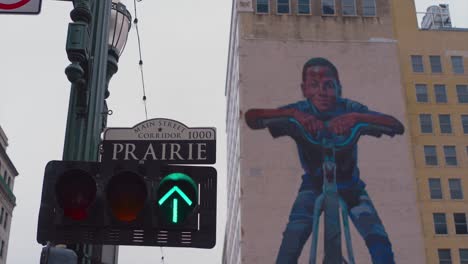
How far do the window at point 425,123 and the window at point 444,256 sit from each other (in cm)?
1354

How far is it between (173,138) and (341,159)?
64660 mm

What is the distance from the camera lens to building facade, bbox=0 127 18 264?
288ft

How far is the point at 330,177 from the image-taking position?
69438 millimetres

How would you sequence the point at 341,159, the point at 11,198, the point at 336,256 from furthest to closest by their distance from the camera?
the point at 11,198 → the point at 341,159 → the point at 336,256

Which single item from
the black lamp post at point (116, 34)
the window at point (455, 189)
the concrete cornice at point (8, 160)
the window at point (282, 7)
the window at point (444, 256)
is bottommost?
the black lamp post at point (116, 34)

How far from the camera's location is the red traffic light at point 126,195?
242 inches

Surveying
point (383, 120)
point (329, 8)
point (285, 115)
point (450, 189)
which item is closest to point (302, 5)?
point (329, 8)

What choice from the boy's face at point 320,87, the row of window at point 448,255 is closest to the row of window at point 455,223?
the row of window at point 448,255

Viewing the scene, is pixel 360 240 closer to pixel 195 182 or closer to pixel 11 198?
pixel 11 198

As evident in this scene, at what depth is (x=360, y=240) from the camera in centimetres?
6675

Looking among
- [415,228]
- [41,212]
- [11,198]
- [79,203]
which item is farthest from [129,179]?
[11,198]

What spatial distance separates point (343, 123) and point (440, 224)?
1431 cm

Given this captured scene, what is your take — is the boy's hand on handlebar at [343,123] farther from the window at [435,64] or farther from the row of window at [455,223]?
the row of window at [455,223]

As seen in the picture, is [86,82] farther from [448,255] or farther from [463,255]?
[463,255]
